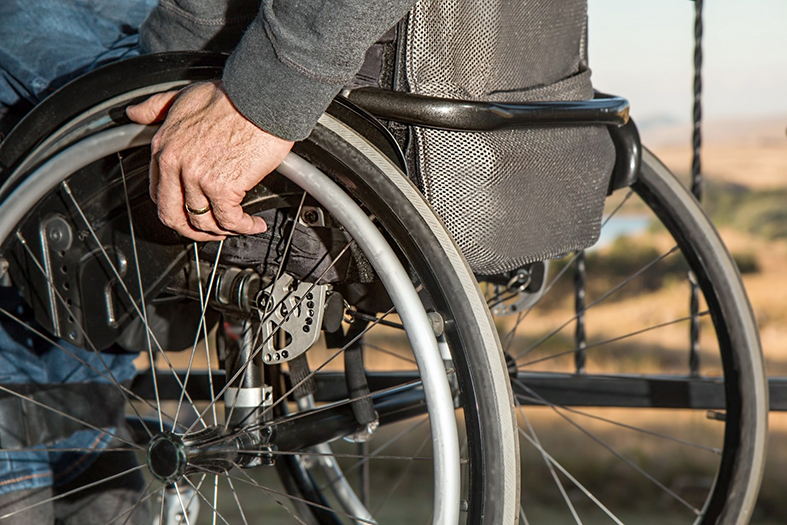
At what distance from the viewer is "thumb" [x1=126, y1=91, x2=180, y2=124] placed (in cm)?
81

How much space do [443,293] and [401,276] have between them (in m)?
0.04

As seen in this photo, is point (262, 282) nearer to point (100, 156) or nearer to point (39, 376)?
point (100, 156)

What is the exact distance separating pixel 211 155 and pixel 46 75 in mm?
429

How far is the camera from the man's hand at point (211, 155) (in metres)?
0.75

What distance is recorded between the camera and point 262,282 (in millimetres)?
908

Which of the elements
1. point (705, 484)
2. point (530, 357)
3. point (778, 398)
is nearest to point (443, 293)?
point (778, 398)

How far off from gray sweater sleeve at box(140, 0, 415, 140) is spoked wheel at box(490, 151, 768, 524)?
1.70 ft

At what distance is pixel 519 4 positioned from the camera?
810mm

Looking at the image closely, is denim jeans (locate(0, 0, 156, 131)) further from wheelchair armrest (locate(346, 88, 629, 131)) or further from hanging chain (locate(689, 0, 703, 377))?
hanging chain (locate(689, 0, 703, 377))

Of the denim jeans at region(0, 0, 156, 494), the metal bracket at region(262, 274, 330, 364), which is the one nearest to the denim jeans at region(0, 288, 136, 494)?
the denim jeans at region(0, 0, 156, 494)

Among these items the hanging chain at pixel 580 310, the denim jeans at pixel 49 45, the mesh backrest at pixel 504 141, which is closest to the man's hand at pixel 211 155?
the mesh backrest at pixel 504 141

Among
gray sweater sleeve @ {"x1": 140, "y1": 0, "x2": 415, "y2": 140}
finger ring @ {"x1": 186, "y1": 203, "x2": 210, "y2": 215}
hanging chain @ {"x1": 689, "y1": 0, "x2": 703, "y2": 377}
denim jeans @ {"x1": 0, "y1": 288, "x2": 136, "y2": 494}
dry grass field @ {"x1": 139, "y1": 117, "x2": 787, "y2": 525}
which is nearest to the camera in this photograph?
gray sweater sleeve @ {"x1": 140, "y1": 0, "x2": 415, "y2": 140}

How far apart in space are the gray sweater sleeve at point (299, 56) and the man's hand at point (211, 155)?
0.07 ft

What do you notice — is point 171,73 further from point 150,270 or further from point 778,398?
point 778,398
